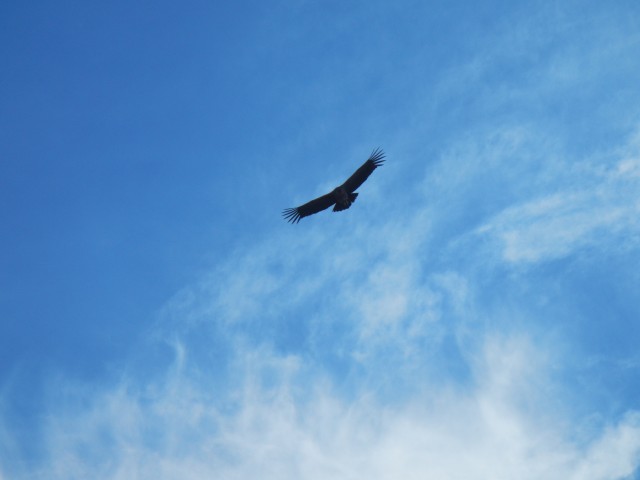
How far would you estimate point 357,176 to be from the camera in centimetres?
2912

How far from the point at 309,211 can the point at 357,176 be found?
280 cm

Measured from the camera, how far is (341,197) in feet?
96.3

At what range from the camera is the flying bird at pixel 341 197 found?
95.2 feet

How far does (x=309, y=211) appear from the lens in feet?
98.7

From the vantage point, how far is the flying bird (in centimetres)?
2903
